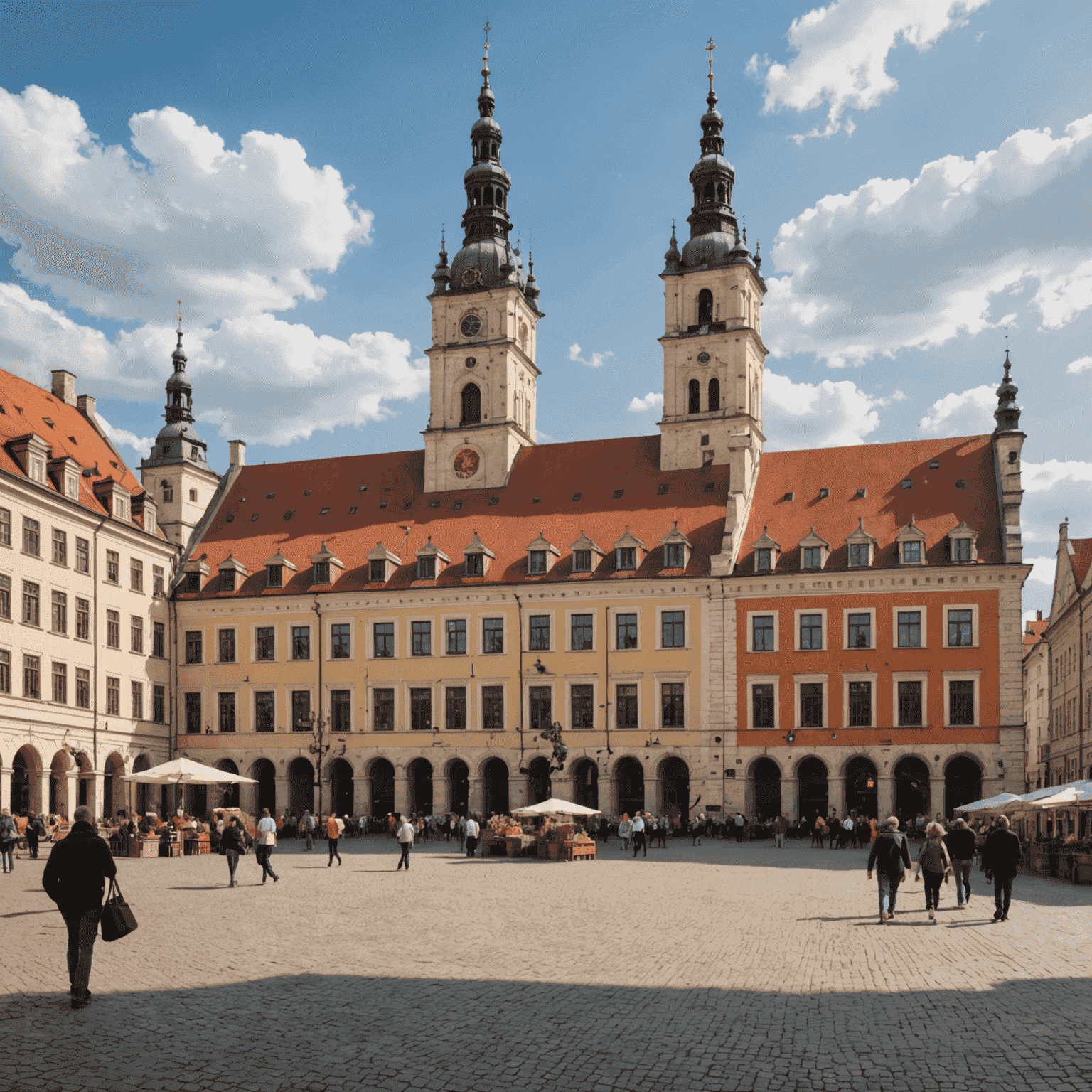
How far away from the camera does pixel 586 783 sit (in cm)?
5994

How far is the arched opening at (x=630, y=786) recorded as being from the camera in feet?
196

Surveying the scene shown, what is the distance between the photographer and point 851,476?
61125 mm

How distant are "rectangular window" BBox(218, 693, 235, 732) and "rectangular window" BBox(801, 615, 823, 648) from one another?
91.4 ft

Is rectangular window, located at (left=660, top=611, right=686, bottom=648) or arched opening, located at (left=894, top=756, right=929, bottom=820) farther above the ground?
rectangular window, located at (left=660, top=611, right=686, bottom=648)

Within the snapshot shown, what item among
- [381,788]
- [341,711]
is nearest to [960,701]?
[381,788]

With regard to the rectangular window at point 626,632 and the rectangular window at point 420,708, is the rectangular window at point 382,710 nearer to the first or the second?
the rectangular window at point 420,708

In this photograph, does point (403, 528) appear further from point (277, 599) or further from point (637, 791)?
point (637, 791)

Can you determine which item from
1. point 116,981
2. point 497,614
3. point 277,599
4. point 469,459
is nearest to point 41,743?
point 277,599

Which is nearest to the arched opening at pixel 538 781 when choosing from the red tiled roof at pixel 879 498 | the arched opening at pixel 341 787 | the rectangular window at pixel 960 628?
the arched opening at pixel 341 787

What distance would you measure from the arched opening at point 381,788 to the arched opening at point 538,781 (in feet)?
23.6

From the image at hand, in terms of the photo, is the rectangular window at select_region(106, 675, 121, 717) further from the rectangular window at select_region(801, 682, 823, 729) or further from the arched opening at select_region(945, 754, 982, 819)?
the arched opening at select_region(945, 754, 982, 819)

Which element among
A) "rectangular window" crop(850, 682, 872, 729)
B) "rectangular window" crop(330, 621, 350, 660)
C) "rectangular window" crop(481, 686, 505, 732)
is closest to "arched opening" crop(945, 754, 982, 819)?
"rectangular window" crop(850, 682, 872, 729)

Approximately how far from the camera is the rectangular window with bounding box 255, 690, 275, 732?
6294 centimetres

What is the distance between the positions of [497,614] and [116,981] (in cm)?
4609
